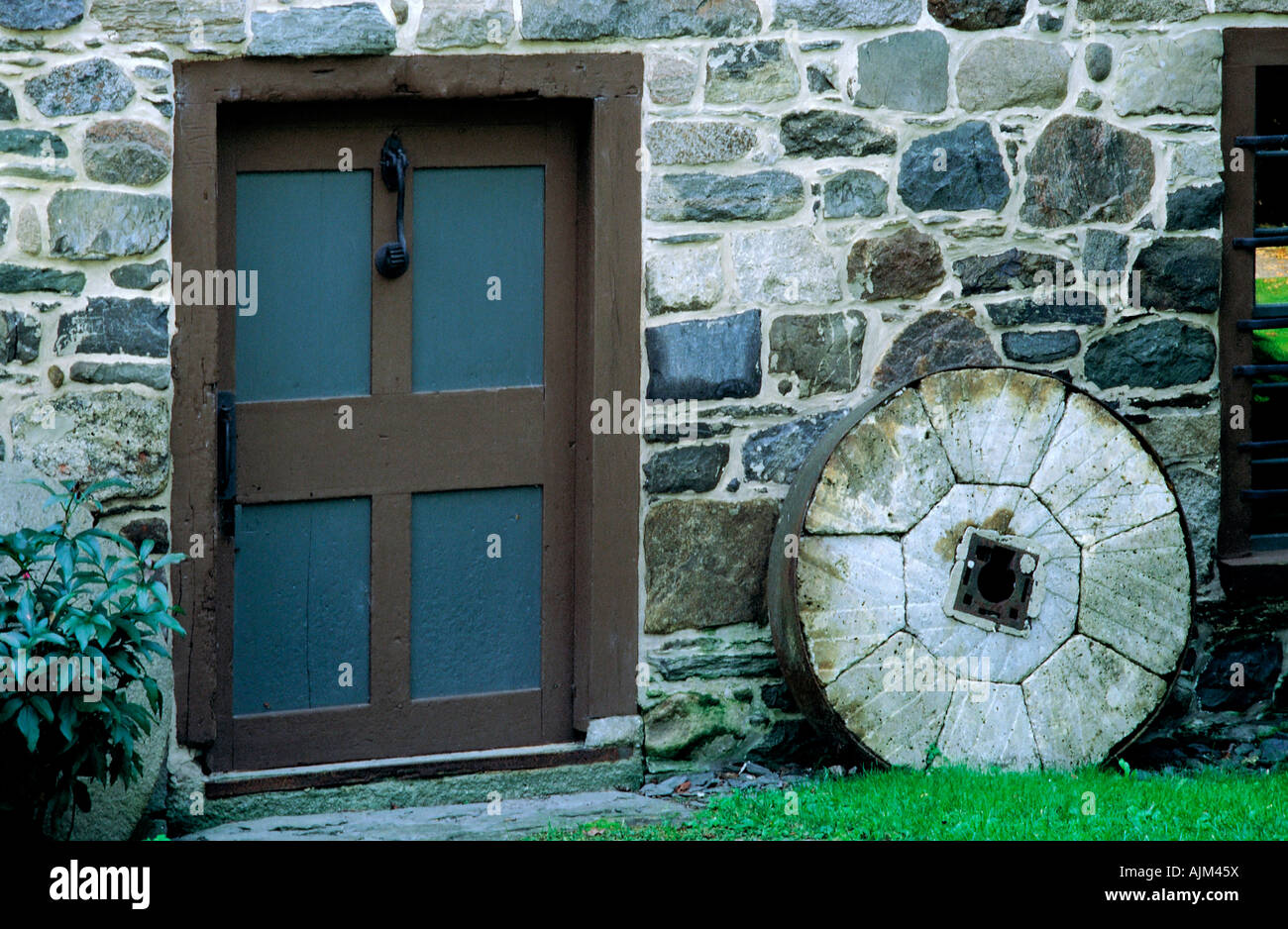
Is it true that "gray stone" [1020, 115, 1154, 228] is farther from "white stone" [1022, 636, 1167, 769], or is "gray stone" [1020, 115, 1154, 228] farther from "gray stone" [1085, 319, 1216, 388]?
"white stone" [1022, 636, 1167, 769]

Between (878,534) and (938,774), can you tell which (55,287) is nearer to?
(878,534)

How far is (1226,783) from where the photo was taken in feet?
14.6

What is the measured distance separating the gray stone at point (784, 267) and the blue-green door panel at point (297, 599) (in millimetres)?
1247

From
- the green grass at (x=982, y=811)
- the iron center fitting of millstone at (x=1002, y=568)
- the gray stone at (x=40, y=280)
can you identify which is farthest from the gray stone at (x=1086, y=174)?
the gray stone at (x=40, y=280)

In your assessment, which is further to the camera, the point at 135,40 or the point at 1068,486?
the point at 1068,486

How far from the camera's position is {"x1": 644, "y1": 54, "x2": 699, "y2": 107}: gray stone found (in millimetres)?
4312

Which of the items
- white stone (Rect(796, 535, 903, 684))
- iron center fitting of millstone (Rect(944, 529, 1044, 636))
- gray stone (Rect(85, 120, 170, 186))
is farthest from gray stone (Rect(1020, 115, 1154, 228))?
gray stone (Rect(85, 120, 170, 186))

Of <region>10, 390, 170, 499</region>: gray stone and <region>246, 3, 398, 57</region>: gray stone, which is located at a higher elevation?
<region>246, 3, 398, 57</region>: gray stone

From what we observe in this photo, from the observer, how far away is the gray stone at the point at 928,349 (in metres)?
4.55

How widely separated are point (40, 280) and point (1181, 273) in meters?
3.20

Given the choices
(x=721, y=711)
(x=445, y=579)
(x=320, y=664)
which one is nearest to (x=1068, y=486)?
(x=721, y=711)

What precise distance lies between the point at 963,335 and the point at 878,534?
0.71 m

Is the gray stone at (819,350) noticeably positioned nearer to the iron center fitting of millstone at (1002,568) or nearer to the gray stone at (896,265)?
the gray stone at (896,265)

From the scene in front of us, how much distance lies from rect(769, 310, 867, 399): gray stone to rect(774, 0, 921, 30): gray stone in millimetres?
804
